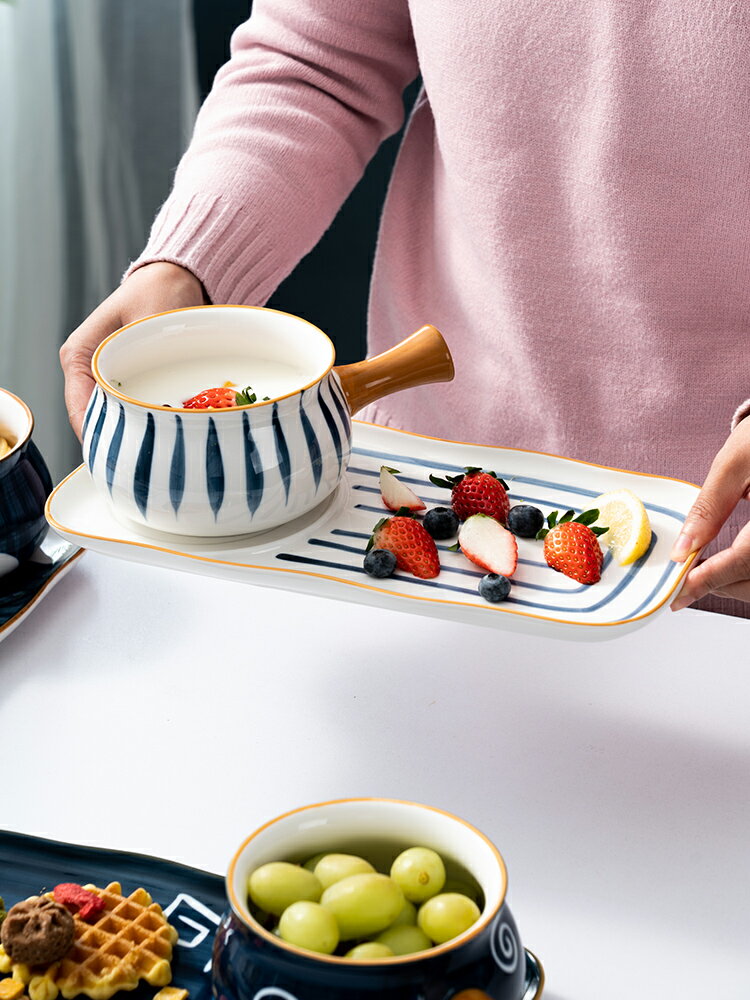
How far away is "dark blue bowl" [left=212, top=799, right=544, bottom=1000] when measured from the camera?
0.49 meters

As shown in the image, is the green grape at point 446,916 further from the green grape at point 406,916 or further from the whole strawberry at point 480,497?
the whole strawberry at point 480,497

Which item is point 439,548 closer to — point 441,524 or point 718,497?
point 441,524

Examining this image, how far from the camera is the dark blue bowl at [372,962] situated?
49cm

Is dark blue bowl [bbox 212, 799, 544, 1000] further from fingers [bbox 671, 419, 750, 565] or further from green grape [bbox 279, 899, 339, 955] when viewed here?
fingers [bbox 671, 419, 750, 565]

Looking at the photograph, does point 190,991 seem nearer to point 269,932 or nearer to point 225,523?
point 269,932

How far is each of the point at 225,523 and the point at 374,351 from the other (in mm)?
665

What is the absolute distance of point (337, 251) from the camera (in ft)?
7.41

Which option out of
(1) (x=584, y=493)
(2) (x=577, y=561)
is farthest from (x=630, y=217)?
(2) (x=577, y=561)

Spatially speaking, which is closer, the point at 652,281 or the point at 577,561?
the point at 577,561

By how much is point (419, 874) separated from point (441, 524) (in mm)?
339

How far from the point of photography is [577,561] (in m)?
0.78

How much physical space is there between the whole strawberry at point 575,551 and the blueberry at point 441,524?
0.07m

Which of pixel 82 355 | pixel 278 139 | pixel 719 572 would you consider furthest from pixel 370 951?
pixel 278 139

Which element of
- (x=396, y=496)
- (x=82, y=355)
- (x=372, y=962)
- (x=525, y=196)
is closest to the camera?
(x=372, y=962)
